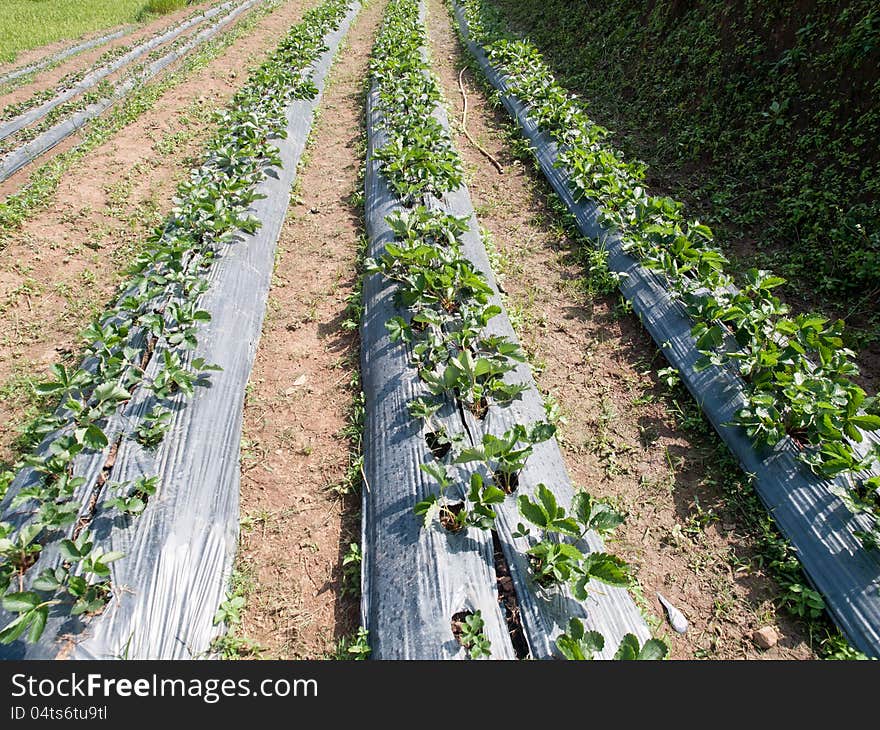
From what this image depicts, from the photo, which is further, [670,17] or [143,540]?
[670,17]

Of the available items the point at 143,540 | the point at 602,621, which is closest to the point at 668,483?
the point at 602,621

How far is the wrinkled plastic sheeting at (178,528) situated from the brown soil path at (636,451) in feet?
6.96

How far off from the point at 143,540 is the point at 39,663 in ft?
1.90

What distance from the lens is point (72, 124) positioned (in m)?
7.65

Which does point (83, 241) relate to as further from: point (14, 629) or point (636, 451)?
point (636, 451)

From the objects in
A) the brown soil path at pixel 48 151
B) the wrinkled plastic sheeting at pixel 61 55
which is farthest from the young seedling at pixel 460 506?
the wrinkled plastic sheeting at pixel 61 55

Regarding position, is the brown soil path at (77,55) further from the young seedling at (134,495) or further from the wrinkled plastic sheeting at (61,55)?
the young seedling at (134,495)

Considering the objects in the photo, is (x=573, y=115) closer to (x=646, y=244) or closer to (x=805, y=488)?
(x=646, y=244)

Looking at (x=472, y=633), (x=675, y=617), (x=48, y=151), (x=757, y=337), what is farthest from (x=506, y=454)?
(x=48, y=151)

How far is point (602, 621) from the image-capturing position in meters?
2.25

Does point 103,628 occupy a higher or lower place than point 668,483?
higher

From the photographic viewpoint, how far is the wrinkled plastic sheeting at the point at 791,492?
95.2 inches

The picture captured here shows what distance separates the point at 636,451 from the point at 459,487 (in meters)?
1.37

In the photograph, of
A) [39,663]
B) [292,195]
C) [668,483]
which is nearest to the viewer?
[39,663]
